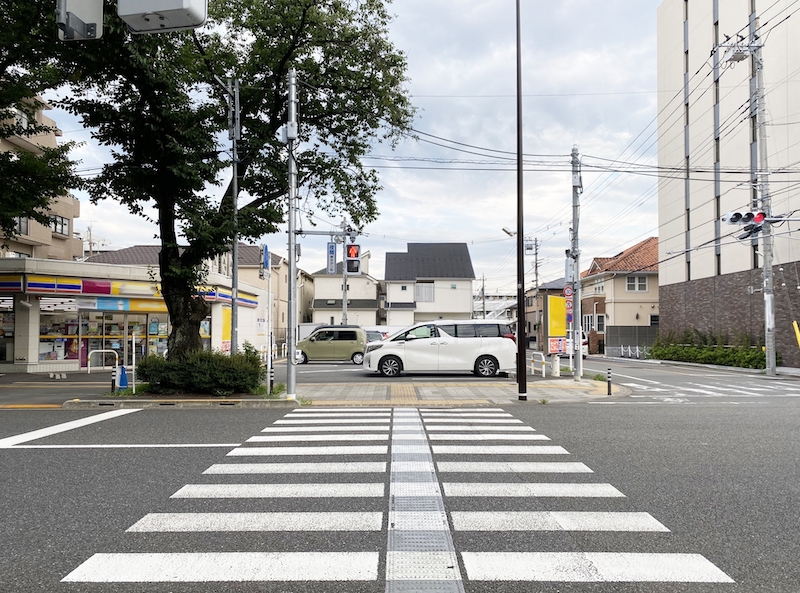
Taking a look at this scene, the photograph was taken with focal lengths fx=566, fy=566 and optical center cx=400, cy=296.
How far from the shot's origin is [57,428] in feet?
31.1

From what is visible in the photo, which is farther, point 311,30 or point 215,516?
point 311,30

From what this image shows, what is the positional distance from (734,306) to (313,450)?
95.3 feet

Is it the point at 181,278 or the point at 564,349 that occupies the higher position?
the point at 181,278

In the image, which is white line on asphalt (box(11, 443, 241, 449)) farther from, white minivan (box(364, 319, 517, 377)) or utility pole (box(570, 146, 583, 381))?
utility pole (box(570, 146, 583, 381))

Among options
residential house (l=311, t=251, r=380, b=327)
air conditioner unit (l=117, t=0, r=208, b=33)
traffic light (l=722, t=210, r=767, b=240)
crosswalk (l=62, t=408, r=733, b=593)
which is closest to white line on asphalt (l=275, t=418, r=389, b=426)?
crosswalk (l=62, t=408, r=733, b=593)

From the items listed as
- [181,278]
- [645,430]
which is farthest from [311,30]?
[645,430]

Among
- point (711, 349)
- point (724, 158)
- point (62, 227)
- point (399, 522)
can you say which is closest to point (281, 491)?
point (399, 522)

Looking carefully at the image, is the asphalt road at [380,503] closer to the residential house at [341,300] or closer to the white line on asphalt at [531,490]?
the white line on asphalt at [531,490]

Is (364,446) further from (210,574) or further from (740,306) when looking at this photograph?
(740,306)

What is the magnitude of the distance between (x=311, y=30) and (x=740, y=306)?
25.8 m

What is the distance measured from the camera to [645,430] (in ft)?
29.7

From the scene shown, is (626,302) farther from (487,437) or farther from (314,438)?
(314,438)

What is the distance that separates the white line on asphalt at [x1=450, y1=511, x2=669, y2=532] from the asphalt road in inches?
2.3

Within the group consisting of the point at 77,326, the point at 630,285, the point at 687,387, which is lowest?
the point at 687,387
